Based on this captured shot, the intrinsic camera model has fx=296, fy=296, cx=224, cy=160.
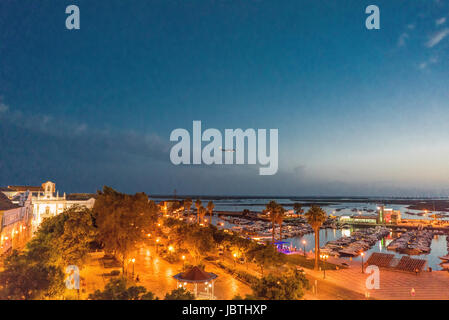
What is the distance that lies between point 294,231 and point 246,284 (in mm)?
54986

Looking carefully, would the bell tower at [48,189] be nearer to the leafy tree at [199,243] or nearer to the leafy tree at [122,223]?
the leafy tree at [122,223]

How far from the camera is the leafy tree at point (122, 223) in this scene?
2795 cm

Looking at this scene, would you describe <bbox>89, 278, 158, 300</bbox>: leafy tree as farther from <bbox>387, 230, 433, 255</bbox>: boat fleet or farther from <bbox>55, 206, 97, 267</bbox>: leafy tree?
<bbox>387, 230, 433, 255</bbox>: boat fleet

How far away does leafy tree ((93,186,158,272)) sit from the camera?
2795 centimetres

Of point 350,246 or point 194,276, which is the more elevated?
point 194,276

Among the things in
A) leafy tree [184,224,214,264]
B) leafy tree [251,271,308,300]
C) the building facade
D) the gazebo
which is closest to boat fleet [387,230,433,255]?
leafy tree [184,224,214,264]

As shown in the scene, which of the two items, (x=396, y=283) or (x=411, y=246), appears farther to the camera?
(x=411, y=246)

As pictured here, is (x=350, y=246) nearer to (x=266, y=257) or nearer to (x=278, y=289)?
(x=266, y=257)

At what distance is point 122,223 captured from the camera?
28734 mm

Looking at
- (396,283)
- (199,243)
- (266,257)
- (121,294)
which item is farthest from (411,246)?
(121,294)
